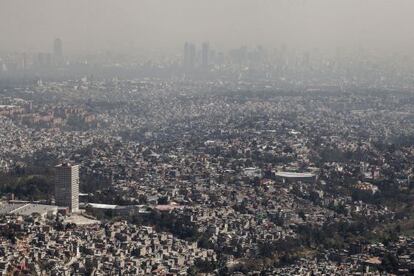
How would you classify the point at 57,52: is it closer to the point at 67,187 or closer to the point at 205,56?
the point at 205,56

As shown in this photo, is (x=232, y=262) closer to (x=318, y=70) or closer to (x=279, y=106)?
(x=279, y=106)

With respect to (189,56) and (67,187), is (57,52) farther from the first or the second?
(67,187)

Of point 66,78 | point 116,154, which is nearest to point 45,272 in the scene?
point 116,154

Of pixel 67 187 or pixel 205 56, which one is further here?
pixel 205 56

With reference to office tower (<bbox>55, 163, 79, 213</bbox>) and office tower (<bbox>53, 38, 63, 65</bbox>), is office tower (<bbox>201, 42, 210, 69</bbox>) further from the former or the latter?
office tower (<bbox>55, 163, 79, 213</bbox>)

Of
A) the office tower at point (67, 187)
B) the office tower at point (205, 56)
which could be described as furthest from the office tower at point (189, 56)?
the office tower at point (67, 187)

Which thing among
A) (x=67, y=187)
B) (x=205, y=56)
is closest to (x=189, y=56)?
(x=205, y=56)
